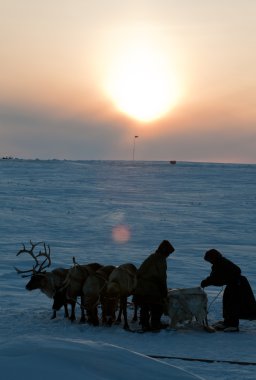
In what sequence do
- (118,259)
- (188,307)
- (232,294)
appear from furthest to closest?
1. (118,259)
2. (232,294)
3. (188,307)

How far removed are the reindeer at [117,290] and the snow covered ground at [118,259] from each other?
22 centimetres

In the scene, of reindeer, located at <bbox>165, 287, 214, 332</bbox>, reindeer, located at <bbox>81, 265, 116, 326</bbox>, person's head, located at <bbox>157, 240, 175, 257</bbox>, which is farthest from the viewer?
person's head, located at <bbox>157, 240, 175, 257</bbox>

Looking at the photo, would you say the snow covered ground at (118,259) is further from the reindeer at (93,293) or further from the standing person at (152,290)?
the standing person at (152,290)

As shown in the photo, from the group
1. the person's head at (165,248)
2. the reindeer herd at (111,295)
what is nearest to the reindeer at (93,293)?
the reindeer herd at (111,295)

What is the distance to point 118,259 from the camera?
50.2ft

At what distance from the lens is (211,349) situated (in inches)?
309

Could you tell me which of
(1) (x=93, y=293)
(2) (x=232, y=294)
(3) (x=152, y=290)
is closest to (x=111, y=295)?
(1) (x=93, y=293)

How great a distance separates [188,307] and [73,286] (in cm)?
181

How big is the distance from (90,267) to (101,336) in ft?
4.23

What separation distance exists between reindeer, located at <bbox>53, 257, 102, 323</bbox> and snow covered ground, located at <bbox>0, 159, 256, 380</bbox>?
10.6 inches

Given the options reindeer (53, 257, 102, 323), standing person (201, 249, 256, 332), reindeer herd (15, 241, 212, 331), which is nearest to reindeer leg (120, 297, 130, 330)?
reindeer herd (15, 241, 212, 331)

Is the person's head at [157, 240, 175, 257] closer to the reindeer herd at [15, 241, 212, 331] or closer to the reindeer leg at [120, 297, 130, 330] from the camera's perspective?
the reindeer herd at [15, 241, 212, 331]

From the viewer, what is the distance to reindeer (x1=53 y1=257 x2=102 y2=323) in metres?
9.08

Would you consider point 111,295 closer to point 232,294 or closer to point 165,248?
point 165,248
